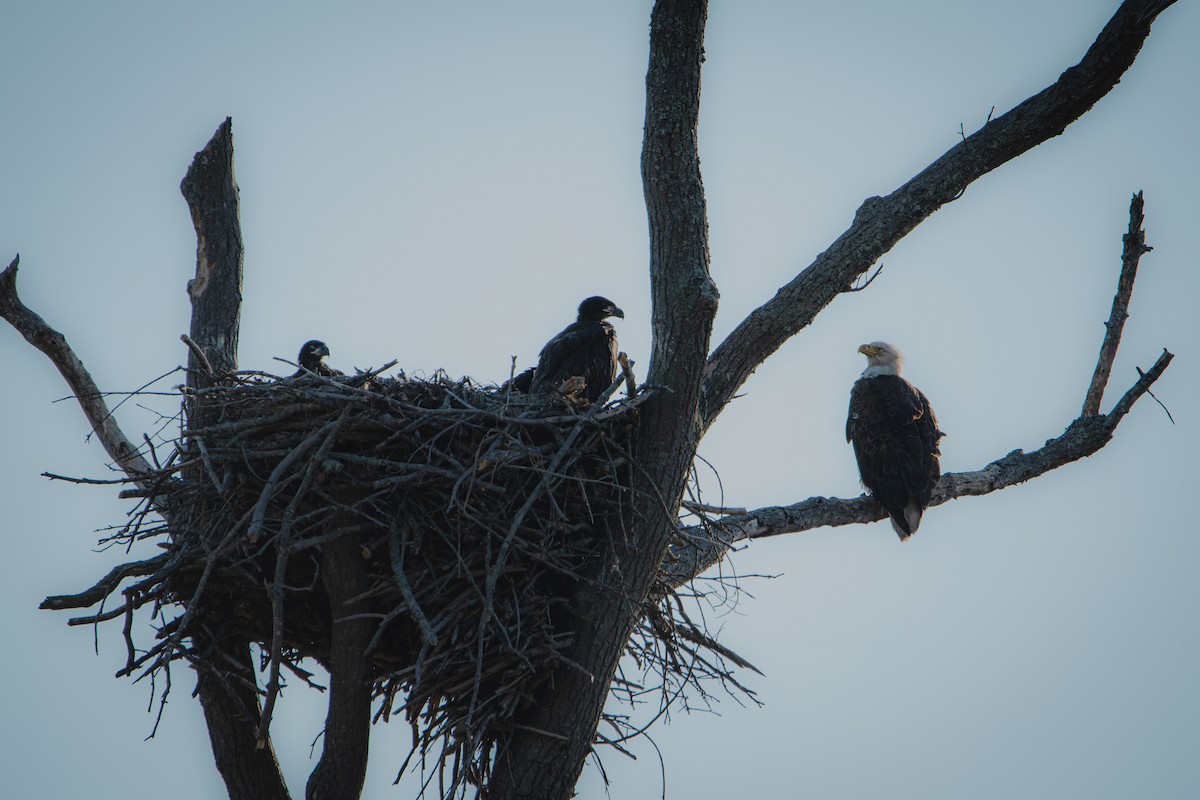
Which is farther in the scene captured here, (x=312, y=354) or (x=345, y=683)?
(x=312, y=354)

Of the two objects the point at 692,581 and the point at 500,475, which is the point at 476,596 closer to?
the point at 500,475

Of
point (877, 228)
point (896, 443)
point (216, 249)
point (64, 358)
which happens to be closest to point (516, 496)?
point (877, 228)

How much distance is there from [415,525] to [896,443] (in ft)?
14.3

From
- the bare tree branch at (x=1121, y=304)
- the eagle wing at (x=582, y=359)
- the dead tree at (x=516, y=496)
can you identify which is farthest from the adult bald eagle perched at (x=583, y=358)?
the bare tree branch at (x=1121, y=304)

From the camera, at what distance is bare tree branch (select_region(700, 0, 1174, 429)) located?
492 centimetres

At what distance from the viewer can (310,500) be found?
4906 mm

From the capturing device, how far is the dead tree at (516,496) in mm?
4754

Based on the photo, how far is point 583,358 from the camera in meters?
7.18

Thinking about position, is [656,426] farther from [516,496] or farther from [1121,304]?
[1121,304]

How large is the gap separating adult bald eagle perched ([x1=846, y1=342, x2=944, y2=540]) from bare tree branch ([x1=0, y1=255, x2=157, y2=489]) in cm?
483

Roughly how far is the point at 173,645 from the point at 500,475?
5.09ft

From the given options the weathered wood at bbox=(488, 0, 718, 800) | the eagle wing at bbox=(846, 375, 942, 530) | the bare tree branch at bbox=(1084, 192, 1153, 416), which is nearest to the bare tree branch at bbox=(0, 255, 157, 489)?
the weathered wood at bbox=(488, 0, 718, 800)

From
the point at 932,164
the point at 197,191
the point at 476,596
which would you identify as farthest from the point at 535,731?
the point at 197,191

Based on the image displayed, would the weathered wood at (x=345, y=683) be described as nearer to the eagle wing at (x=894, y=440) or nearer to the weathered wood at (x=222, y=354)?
the weathered wood at (x=222, y=354)
